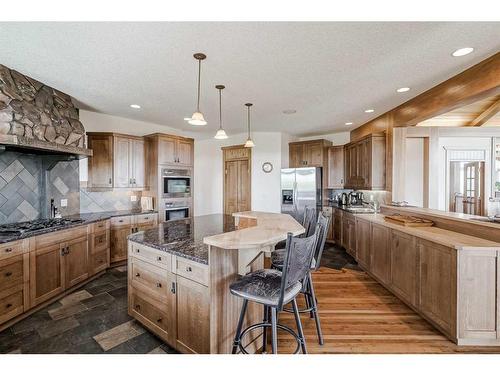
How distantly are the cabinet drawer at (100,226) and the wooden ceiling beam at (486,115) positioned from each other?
699 cm

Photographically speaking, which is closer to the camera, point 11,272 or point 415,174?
point 11,272

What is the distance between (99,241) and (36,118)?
1.82m

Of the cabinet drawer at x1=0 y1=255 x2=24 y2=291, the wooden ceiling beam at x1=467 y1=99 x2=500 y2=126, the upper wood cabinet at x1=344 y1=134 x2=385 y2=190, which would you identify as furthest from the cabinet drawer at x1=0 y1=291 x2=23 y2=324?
the wooden ceiling beam at x1=467 y1=99 x2=500 y2=126

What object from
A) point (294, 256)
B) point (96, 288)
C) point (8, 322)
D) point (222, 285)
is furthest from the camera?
point (96, 288)

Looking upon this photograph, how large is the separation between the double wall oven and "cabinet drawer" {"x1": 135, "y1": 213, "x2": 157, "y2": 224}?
0.24 meters

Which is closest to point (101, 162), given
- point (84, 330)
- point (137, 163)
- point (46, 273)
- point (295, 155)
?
point (137, 163)

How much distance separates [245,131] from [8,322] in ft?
15.7

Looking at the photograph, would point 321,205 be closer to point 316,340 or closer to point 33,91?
point 316,340

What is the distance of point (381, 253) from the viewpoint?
3.21 meters

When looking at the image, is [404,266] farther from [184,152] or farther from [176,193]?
[184,152]

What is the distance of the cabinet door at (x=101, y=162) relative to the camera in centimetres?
393

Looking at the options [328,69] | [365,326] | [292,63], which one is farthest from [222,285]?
[328,69]

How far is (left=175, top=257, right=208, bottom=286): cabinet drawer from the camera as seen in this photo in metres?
1.65

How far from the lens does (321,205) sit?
17.7 feet
